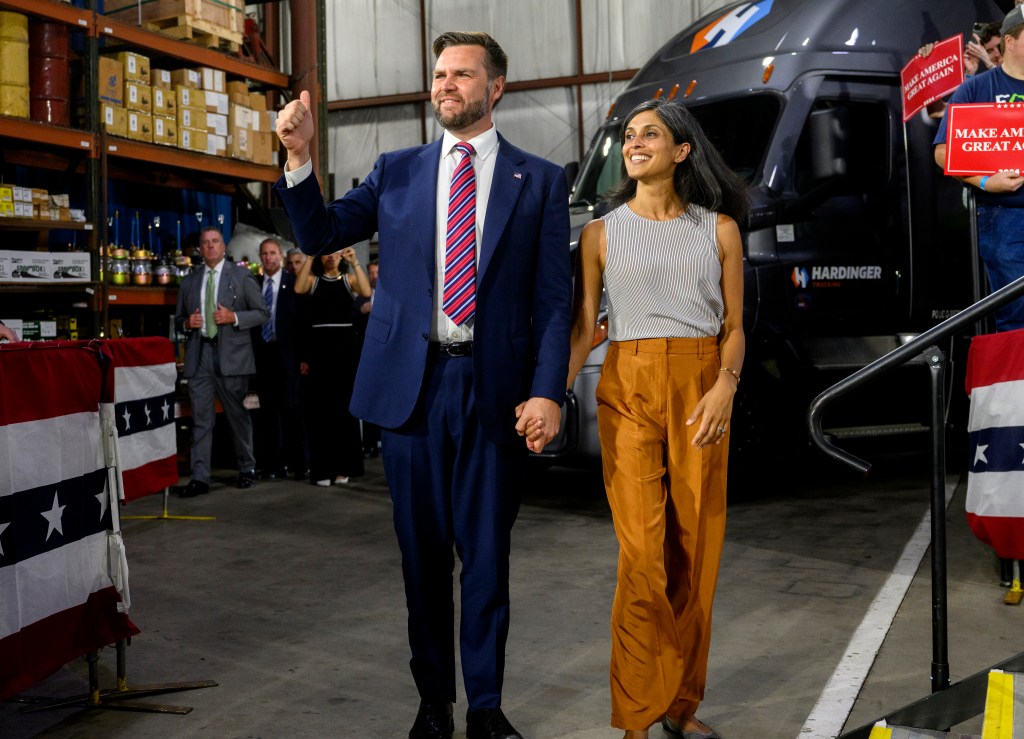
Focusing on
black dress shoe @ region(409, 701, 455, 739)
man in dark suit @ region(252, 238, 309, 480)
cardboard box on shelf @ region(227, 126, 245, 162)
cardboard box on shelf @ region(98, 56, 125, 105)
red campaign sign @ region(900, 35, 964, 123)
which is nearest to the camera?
black dress shoe @ region(409, 701, 455, 739)

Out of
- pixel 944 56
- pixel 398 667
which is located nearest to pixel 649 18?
pixel 944 56

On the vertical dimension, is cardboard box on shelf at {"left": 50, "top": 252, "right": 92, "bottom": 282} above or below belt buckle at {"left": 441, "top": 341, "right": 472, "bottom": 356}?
above

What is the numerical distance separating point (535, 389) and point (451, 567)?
645 millimetres

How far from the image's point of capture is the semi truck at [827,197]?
6.90 meters

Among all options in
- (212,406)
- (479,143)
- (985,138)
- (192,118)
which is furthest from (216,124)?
(479,143)

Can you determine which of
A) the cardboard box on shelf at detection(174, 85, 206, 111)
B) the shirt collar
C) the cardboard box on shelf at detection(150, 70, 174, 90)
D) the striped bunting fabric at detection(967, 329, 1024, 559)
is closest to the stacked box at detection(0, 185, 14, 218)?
the cardboard box on shelf at detection(150, 70, 174, 90)

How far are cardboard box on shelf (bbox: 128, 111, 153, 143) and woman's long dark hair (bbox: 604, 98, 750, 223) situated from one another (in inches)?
265

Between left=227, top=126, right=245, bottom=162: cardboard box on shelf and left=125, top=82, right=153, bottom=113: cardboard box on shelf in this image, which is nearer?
left=125, top=82, right=153, bottom=113: cardboard box on shelf

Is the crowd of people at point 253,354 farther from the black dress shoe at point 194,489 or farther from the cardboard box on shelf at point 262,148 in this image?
the cardboard box on shelf at point 262,148

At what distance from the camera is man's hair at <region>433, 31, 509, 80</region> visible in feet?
10.3

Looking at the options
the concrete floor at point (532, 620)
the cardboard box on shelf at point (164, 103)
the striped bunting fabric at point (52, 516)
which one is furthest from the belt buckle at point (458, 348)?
the cardboard box on shelf at point (164, 103)

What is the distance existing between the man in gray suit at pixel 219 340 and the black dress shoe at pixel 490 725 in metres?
5.65

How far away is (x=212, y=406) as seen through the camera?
28.1 feet

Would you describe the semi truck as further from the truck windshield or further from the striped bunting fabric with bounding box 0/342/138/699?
the striped bunting fabric with bounding box 0/342/138/699
